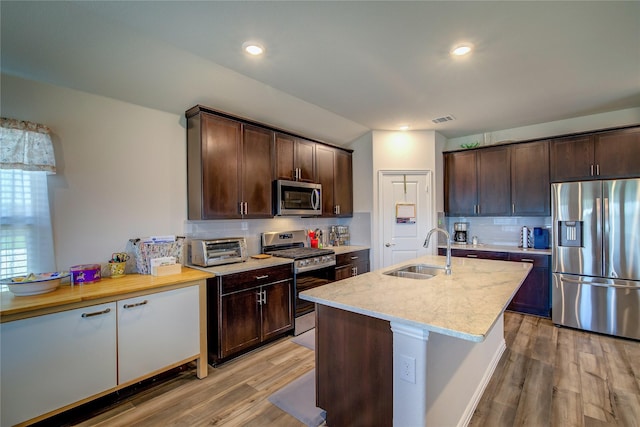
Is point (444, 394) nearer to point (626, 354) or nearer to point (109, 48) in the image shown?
point (626, 354)

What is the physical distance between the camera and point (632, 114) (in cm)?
355

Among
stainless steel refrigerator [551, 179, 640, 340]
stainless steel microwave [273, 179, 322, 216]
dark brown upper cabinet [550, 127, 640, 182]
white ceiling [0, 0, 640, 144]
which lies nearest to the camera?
white ceiling [0, 0, 640, 144]

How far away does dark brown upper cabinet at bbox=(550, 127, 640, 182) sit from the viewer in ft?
11.0

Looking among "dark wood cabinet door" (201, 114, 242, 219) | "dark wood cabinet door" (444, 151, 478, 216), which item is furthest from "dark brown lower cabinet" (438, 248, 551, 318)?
"dark wood cabinet door" (201, 114, 242, 219)

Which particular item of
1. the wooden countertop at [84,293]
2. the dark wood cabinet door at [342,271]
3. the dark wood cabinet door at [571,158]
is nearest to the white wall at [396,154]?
the dark wood cabinet door at [342,271]

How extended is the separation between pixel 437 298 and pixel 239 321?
73.6 inches

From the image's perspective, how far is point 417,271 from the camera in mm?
2697

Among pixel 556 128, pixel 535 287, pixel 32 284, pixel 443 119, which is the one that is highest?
pixel 443 119

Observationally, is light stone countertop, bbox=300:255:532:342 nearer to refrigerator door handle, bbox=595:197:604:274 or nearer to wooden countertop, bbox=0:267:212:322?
wooden countertop, bbox=0:267:212:322

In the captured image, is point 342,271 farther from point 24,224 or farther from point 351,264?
point 24,224

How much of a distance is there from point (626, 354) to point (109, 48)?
5.26 metres

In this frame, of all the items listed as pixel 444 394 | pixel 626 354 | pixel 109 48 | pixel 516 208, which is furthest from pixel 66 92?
pixel 626 354

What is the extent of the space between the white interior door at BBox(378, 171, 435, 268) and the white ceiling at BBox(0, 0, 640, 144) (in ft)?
4.29

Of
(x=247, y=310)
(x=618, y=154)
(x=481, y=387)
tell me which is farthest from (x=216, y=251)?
(x=618, y=154)
